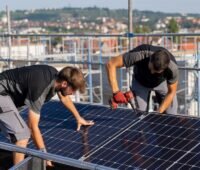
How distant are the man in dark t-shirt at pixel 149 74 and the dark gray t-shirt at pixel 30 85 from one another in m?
1.05

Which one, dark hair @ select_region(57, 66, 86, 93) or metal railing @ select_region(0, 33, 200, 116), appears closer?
dark hair @ select_region(57, 66, 86, 93)

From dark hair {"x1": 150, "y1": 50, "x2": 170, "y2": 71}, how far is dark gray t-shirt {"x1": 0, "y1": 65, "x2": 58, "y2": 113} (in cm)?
105

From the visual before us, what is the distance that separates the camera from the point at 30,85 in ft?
14.7

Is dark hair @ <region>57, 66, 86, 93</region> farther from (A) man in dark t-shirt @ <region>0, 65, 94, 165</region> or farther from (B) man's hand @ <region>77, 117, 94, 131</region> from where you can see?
(B) man's hand @ <region>77, 117, 94, 131</region>

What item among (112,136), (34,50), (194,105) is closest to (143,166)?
(112,136)

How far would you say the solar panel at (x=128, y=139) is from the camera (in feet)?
13.9

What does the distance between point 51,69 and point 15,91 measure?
0.41m

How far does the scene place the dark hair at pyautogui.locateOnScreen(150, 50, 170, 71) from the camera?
16.3ft

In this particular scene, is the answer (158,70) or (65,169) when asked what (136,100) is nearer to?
(158,70)

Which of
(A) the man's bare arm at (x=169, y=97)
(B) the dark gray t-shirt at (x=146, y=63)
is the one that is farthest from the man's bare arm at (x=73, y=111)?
(A) the man's bare arm at (x=169, y=97)

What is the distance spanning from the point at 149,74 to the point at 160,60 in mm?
708

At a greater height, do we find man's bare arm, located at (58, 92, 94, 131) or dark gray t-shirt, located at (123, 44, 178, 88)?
dark gray t-shirt, located at (123, 44, 178, 88)

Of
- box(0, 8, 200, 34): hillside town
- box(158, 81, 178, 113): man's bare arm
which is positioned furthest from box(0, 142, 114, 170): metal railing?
box(0, 8, 200, 34): hillside town

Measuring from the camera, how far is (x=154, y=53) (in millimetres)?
5102
